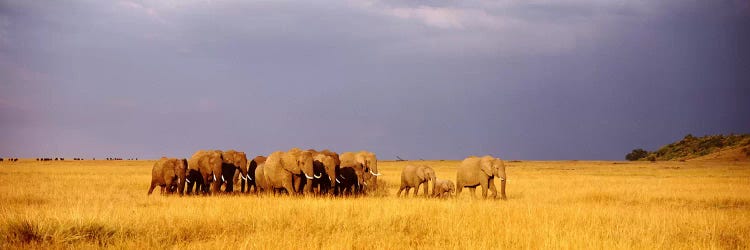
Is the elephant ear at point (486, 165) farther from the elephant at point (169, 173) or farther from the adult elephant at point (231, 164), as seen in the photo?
the elephant at point (169, 173)

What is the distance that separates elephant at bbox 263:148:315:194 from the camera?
65.4 ft

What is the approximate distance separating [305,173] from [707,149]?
91256mm

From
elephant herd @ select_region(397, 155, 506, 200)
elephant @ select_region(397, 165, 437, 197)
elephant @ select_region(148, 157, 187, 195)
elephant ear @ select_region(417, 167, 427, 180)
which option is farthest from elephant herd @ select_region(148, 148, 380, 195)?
elephant ear @ select_region(417, 167, 427, 180)

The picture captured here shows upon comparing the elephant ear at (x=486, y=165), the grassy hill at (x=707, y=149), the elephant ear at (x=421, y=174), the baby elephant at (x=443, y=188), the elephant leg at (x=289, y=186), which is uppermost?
the grassy hill at (x=707, y=149)

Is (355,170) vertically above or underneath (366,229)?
above

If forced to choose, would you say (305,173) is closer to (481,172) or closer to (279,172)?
(279,172)

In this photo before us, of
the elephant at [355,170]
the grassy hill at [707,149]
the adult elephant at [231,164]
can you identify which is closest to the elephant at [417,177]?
the elephant at [355,170]

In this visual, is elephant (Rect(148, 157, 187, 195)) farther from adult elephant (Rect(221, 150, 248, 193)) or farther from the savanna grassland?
the savanna grassland

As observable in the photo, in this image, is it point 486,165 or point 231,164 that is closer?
point 486,165

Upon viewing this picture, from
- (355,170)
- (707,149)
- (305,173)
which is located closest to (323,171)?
(355,170)

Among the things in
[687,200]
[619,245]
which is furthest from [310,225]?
[687,200]

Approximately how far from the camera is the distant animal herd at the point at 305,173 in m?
20.3

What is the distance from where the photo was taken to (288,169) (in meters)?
20.2

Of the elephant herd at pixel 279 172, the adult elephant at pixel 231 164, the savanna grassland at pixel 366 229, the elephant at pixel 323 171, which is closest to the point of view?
the savanna grassland at pixel 366 229
